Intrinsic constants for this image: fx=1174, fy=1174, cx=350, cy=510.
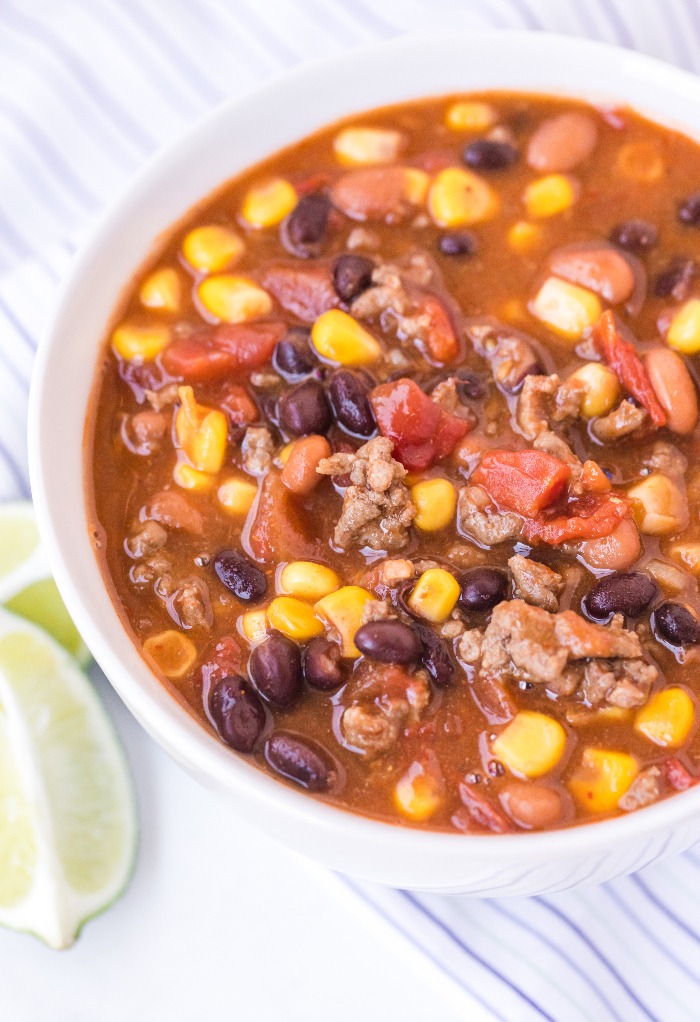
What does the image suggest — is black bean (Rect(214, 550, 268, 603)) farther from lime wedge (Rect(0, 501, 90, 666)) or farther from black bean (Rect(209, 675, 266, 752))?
lime wedge (Rect(0, 501, 90, 666))

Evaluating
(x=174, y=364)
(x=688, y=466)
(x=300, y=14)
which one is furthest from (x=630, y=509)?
(x=300, y=14)

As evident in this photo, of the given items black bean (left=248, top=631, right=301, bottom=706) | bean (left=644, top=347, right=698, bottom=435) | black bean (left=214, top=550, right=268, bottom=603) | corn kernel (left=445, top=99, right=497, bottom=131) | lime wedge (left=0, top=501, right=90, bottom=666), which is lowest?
lime wedge (left=0, top=501, right=90, bottom=666)

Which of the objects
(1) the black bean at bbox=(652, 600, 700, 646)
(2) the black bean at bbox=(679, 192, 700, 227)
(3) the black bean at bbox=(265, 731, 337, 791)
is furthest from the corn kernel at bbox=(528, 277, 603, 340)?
(3) the black bean at bbox=(265, 731, 337, 791)

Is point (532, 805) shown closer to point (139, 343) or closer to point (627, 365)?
point (627, 365)

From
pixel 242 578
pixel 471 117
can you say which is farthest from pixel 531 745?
pixel 471 117

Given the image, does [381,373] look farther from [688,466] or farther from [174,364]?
[688,466]

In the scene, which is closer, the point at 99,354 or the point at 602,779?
the point at 602,779
